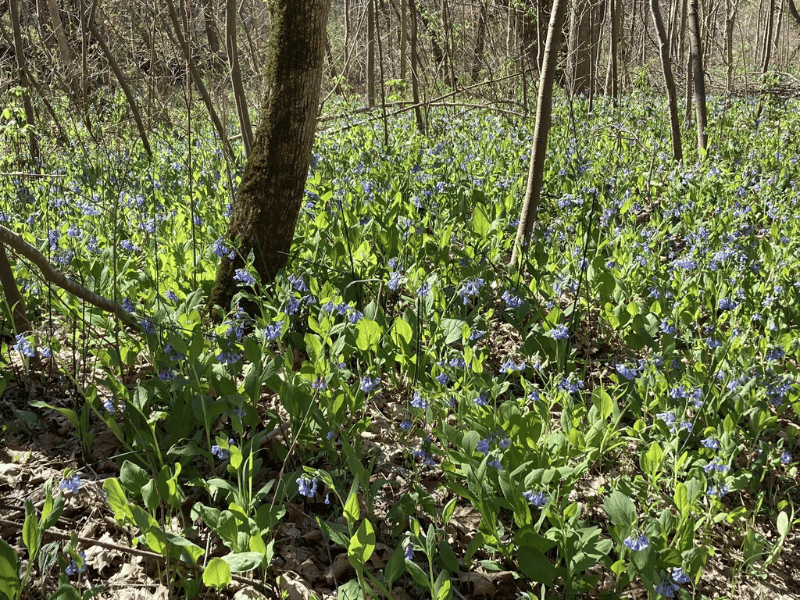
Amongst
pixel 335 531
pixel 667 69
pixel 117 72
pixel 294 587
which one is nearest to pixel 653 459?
pixel 335 531

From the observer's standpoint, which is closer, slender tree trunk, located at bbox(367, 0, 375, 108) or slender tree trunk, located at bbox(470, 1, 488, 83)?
slender tree trunk, located at bbox(367, 0, 375, 108)

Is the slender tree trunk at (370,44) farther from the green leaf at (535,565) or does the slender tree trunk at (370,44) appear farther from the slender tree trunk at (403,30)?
the green leaf at (535,565)

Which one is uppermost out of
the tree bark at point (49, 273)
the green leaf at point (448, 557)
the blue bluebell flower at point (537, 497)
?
the tree bark at point (49, 273)

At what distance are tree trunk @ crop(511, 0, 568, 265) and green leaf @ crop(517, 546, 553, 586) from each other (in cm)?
181

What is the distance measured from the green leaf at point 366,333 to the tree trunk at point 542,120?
44.7 inches

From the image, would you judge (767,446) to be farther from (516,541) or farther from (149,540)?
(149,540)

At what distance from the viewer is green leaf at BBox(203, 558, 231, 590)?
1416 mm

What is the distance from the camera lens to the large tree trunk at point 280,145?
2611 millimetres

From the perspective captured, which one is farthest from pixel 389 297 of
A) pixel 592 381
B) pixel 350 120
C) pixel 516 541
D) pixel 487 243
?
pixel 350 120

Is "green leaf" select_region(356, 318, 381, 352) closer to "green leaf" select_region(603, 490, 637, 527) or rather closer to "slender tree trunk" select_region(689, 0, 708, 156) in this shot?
"green leaf" select_region(603, 490, 637, 527)

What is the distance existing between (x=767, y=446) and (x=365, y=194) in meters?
2.82

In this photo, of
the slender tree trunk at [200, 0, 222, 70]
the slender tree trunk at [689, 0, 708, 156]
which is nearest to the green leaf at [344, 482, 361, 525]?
the slender tree trunk at [200, 0, 222, 70]

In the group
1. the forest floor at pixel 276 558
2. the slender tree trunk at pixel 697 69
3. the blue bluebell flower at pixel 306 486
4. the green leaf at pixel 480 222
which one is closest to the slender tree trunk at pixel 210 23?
the green leaf at pixel 480 222

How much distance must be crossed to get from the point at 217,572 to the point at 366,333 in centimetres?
109
